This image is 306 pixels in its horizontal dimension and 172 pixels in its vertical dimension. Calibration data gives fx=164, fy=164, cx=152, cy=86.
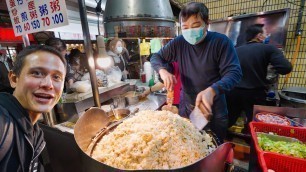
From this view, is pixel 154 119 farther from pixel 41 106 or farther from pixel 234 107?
pixel 234 107

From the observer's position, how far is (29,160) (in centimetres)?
139

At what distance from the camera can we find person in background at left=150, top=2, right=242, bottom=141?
2045 mm

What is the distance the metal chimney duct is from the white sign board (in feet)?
1.66

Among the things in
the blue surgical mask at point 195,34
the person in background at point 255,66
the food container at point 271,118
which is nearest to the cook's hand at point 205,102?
the blue surgical mask at point 195,34

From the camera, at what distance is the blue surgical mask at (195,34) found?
2160 millimetres

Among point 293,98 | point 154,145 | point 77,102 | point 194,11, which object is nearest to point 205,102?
point 154,145

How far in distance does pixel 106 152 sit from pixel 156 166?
1.35 feet

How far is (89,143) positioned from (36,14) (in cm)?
176

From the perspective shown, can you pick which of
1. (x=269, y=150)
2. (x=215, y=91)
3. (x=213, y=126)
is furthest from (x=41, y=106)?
(x=269, y=150)

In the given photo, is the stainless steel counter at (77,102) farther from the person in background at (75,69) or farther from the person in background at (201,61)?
the person in background at (201,61)

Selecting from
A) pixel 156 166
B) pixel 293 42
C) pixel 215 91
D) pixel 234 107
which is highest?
pixel 293 42

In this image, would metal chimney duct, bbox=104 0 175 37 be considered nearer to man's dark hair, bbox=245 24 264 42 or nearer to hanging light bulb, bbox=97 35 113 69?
hanging light bulb, bbox=97 35 113 69

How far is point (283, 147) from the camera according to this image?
6.24ft

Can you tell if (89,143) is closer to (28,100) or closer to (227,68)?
(28,100)
